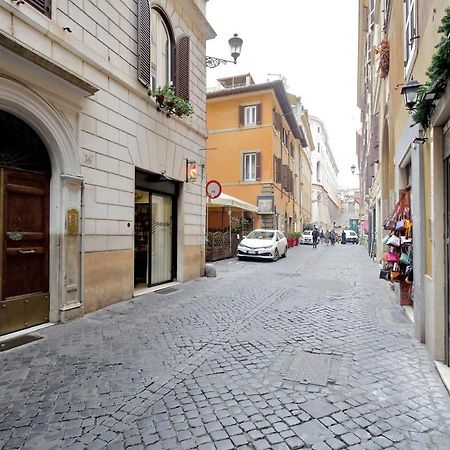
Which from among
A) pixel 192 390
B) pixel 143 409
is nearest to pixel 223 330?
pixel 192 390

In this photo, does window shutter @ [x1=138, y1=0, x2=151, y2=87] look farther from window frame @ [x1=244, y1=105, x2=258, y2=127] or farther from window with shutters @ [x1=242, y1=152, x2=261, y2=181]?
window frame @ [x1=244, y1=105, x2=258, y2=127]

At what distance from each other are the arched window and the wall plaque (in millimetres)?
3485

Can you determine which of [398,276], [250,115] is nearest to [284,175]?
[250,115]

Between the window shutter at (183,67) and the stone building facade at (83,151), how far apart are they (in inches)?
1.7

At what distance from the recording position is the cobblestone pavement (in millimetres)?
2604

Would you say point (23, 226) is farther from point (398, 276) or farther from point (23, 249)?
point (398, 276)

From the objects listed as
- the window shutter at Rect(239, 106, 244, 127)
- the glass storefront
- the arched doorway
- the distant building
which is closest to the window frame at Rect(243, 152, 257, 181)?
the window shutter at Rect(239, 106, 244, 127)

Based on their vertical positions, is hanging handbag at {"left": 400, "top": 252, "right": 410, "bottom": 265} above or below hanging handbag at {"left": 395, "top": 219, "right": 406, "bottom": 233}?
below

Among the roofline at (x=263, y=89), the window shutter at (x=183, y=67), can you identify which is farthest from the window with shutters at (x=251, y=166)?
A: the window shutter at (x=183, y=67)

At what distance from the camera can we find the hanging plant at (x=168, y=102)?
27.1 ft

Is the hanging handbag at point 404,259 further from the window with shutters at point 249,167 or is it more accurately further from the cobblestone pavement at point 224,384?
the window with shutters at point 249,167

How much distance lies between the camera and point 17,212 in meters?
5.04

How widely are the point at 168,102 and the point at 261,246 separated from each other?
9.29 m

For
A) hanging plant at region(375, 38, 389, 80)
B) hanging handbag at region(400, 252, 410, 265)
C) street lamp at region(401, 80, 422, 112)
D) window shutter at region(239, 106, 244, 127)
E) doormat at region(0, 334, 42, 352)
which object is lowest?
doormat at region(0, 334, 42, 352)
